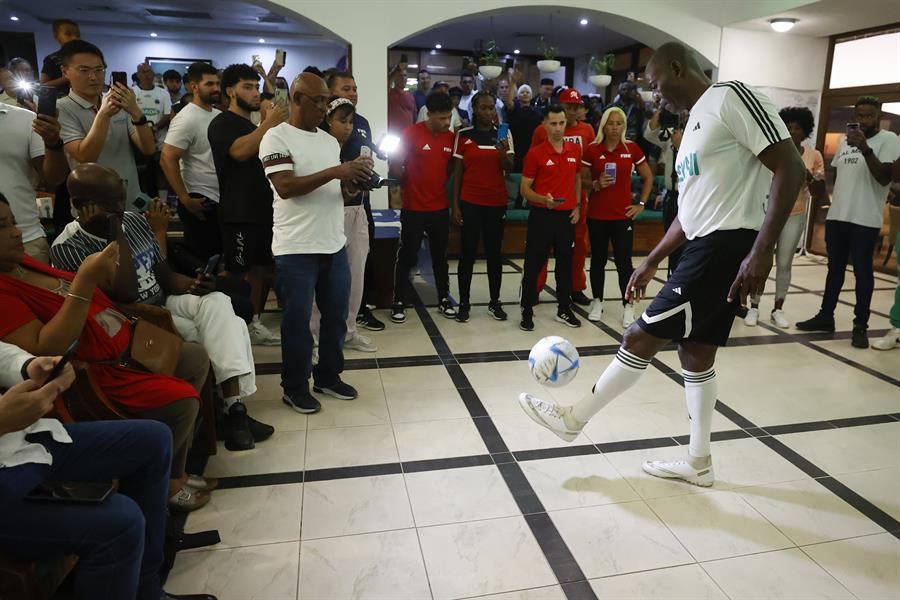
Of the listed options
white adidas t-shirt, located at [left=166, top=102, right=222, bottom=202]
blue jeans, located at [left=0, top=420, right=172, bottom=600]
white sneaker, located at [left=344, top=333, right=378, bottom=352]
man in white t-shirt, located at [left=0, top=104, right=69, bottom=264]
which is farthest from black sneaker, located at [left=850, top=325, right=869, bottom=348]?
man in white t-shirt, located at [left=0, top=104, right=69, bottom=264]

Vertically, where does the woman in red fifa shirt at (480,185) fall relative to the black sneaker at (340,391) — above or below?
above

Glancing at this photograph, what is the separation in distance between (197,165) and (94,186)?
1527 mm

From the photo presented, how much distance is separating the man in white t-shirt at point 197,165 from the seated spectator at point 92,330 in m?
1.41

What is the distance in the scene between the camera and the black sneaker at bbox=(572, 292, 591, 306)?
493cm

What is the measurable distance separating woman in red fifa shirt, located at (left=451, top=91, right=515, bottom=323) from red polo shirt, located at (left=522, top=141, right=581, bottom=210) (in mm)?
237

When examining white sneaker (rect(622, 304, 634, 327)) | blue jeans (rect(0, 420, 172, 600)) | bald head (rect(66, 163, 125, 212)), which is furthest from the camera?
white sneaker (rect(622, 304, 634, 327))

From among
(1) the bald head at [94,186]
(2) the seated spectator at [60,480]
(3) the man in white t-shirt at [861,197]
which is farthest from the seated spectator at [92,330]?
(3) the man in white t-shirt at [861,197]

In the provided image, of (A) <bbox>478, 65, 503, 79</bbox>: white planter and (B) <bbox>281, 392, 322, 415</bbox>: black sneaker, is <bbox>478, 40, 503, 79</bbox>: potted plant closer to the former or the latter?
(A) <bbox>478, 65, 503, 79</bbox>: white planter

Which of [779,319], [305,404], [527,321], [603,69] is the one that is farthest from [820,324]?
[603,69]

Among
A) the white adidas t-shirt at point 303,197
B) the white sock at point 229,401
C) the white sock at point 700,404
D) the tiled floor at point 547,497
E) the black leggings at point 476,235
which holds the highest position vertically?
the white adidas t-shirt at point 303,197

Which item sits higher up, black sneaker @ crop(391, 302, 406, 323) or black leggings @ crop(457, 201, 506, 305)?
black leggings @ crop(457, 201, 506, 305)

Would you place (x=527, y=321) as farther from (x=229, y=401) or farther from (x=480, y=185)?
(x=229, y=401)

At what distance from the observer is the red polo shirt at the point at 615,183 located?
4215 mm

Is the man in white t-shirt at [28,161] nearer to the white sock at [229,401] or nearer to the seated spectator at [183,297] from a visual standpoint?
the seated spectator at [183,297]
